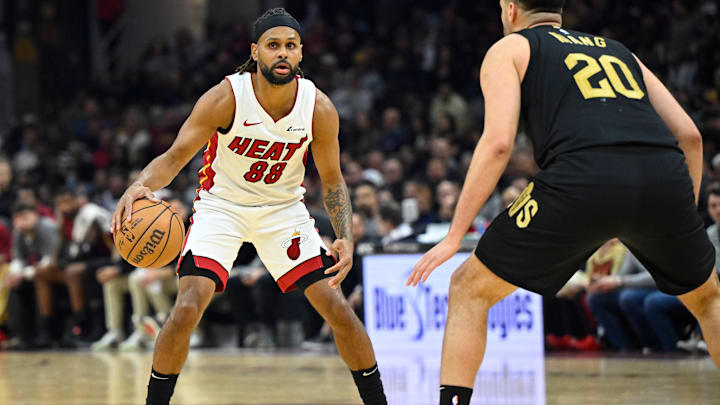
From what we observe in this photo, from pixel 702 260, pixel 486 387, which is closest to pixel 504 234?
pixel 702 260

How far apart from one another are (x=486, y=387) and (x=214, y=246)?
2.58m

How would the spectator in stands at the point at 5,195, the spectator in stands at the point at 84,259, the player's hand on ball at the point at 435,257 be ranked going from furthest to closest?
the spectator in stands at the point at 5,195, the spectator in stands at the point at 84,259, the player's hand on ball at the point at 435,257

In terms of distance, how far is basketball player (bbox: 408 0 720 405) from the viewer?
11.0 feet

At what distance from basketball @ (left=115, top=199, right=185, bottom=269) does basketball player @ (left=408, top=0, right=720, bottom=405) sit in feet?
4.96

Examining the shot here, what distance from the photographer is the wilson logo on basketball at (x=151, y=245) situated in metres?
4.55

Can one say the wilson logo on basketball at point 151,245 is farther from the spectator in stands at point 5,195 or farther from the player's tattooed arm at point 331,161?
the spectator in stands at point 5,195

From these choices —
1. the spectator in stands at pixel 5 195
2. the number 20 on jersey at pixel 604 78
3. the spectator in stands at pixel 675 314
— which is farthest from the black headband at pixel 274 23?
the spectator in stands at pixel 5 195

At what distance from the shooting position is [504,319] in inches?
346

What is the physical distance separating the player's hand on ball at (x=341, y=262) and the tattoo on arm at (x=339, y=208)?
20 centimetres

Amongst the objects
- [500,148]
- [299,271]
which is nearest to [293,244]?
[299,271]

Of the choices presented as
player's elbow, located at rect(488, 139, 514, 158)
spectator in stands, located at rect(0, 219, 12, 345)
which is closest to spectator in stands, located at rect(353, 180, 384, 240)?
spectator in stands, located at rect(0, 219, 12, 345)

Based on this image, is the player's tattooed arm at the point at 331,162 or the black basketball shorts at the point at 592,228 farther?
the player's tattooed arm at the point at 331,162

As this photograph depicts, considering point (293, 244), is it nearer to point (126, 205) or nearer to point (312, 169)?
point (126, 205)

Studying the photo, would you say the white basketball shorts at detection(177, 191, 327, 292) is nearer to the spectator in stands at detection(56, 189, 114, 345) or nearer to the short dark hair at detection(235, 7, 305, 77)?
the short dark hair at detection(235, 7, 305, 77)
